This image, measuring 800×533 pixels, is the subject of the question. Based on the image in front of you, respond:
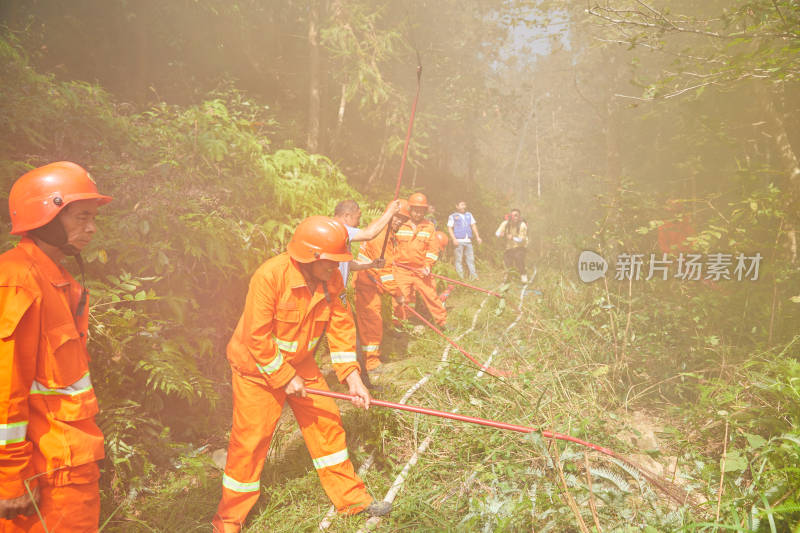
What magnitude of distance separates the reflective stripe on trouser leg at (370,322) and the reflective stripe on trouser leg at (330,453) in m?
2.83

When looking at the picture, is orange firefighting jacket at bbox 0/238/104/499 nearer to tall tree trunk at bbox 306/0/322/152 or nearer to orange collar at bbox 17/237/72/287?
orange collar at bbox 17/237/72/287

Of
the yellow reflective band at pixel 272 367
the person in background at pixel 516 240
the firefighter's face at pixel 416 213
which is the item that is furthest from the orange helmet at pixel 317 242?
the person in background at pixel 516 240

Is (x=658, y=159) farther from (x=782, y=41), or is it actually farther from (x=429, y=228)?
(x=429, y=228)

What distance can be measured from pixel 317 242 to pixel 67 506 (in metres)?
2.00

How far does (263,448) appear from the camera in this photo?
3064 mm

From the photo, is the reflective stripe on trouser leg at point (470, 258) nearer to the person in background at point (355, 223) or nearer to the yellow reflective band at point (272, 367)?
the person in background at point (355, 223)

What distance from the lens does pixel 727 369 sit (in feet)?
14.7

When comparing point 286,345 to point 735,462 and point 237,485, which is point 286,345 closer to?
point 237,485

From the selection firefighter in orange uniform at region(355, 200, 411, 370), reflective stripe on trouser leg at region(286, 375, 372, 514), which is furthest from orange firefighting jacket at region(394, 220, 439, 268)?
reflective stripe on trouser leg at region(286, 375, 372, 514)

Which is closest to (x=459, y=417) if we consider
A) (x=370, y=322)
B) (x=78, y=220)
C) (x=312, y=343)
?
(x=312, y=343)

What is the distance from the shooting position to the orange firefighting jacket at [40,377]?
1.84 metres

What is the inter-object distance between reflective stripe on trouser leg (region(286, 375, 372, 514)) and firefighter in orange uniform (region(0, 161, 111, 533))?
1.35 metres

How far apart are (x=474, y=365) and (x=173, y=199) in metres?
4.07
